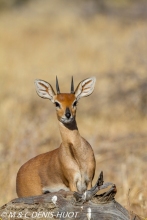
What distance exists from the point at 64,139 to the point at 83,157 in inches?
13.5

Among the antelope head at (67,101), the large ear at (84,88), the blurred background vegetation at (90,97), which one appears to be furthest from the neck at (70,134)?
the blurred background vegetation at (90,97)

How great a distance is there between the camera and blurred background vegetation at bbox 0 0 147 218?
9227 mm

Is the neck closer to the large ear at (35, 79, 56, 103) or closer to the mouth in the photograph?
the mouth

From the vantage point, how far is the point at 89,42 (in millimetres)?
23406

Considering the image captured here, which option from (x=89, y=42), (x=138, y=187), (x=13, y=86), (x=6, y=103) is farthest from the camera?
(x=89, y=42)

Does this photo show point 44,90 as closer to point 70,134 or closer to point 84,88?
point 84,88

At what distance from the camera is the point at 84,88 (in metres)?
6.71

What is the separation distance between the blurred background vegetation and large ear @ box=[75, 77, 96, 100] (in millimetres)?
1321

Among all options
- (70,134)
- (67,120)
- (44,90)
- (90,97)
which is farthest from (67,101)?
(90,97)

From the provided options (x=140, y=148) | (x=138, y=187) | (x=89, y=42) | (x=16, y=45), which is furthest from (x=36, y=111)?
(x=16, y=45)

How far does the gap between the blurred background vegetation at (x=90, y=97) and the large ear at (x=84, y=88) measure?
132 cm

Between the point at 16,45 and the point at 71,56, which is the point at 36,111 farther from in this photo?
the point at 16,45

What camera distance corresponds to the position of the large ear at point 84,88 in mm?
6624

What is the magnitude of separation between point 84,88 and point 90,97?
792cm
